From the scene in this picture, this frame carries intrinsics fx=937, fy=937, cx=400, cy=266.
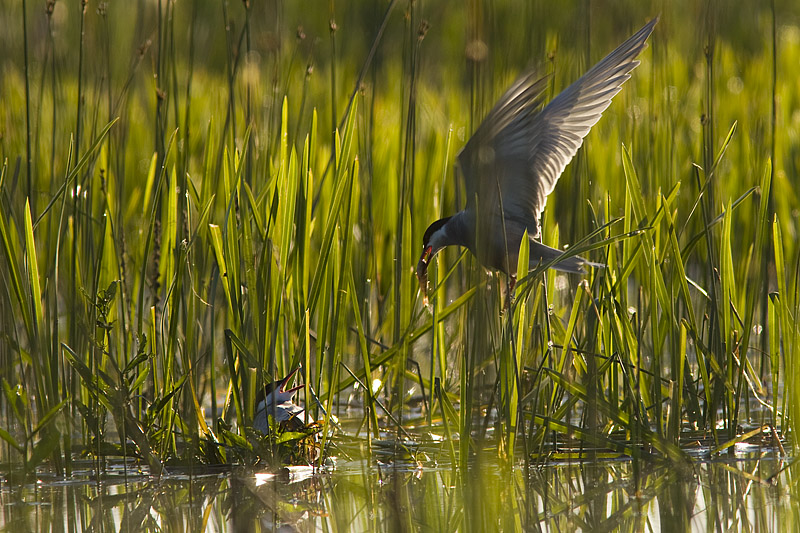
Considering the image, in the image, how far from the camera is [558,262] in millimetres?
2111

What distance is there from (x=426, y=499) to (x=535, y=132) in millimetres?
943

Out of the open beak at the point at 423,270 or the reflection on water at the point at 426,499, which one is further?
the open beak at the point at 423,270

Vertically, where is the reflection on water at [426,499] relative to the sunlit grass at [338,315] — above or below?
below

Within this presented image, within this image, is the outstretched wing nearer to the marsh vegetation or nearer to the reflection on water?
the marsh vegetation

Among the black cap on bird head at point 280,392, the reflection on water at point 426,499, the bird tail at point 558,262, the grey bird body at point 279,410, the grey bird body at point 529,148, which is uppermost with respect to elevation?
the grey bird body at point 529,148

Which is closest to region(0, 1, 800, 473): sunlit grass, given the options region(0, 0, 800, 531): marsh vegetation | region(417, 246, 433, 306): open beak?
region(0, 0, 800, 531): marsh vegetation

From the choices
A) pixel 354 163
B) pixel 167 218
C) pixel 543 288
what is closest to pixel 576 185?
pixel 543 288

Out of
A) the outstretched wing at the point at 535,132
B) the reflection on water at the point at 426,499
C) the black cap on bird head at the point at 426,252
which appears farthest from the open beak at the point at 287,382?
the outstretched wing at the point at 535,132

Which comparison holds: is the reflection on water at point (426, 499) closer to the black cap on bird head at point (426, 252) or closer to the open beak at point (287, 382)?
the open beak at point (287, 382)

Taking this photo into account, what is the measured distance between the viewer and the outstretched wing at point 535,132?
214cm

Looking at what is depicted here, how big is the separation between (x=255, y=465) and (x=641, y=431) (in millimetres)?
829

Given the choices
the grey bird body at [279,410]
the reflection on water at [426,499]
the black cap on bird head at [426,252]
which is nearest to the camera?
the reflection on water at [426,499]

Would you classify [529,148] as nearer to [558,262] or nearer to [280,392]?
[558,262]

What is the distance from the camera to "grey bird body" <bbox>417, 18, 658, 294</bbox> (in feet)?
7.02
